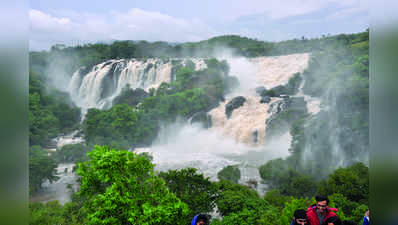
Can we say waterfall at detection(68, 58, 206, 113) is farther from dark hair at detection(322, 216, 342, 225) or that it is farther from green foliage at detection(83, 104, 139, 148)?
dark hair at detection(322, 216, 342, 225)

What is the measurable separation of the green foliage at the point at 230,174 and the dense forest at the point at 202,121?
0.13 feet

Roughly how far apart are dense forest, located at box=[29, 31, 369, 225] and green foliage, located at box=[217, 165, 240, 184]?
0.13ft

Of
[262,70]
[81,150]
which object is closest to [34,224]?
[81,150]

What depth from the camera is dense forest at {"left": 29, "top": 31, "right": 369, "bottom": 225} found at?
13.5 feet

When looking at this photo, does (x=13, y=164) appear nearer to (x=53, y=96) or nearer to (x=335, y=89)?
(x=335, y=89)

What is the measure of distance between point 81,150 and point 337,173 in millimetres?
9569

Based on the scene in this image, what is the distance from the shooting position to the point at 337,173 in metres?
8.23

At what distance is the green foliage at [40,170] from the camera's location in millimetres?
10242

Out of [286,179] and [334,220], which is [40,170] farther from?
[334,220]

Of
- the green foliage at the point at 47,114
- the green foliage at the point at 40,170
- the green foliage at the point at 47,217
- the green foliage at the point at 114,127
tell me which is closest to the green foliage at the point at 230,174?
the green foliage at the point at 114,127

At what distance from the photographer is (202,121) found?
1292 cm

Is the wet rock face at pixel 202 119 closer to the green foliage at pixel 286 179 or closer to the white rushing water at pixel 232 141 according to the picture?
the white rushing water at pixel 232 141

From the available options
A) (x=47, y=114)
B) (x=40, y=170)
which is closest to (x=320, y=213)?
(x=40, y=170)

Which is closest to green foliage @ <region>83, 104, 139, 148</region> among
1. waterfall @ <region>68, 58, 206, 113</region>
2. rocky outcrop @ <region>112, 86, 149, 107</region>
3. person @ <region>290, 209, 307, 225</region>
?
rocky outcrop @ <region>112, 86, 149, 107</region>
